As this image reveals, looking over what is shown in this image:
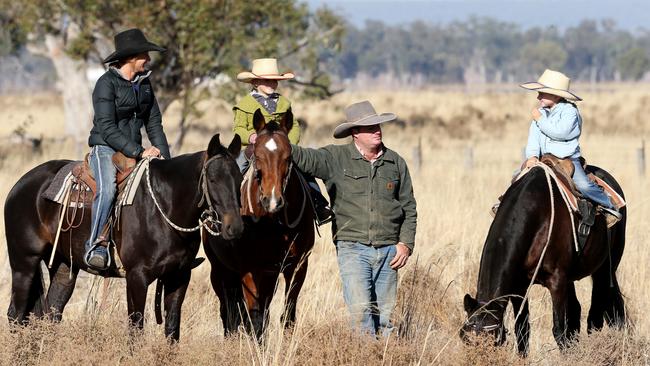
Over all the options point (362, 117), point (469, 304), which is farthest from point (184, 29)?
point (469, 304)

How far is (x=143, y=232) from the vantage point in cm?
805

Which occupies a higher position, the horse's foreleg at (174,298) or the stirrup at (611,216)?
the stirrup at (611,216)

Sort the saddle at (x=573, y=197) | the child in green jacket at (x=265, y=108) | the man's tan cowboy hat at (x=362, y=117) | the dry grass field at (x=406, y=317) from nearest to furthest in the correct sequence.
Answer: the dry grass field at (x=406, y=317) → the man's tan cowboy hat at (x=362, y=117) → the child in green jacket at (x=265, y=108) → the saddle at (x=573, y=197)

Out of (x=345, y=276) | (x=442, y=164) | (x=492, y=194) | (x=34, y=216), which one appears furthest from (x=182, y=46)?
(x=345, y=276)

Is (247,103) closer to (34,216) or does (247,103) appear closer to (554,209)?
(34,216)

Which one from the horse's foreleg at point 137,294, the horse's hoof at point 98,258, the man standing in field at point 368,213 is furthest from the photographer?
the horse's hoof at point 98,258

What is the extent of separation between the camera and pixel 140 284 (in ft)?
26.1

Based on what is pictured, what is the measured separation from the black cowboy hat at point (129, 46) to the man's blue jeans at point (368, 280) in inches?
83.7

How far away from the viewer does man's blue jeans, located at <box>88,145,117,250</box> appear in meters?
8.15

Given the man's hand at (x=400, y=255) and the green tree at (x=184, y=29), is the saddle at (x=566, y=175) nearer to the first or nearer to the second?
the man's hand at (x=400, y=255)

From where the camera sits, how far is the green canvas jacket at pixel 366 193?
309 inches

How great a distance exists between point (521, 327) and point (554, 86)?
6.50 feet

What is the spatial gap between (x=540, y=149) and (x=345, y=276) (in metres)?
2.29

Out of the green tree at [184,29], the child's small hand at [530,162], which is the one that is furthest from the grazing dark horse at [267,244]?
the green tree at [184,29]
